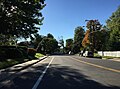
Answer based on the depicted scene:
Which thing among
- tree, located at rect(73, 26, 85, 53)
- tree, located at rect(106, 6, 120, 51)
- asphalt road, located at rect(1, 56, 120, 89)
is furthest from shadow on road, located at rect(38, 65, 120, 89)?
tree, located at rect(73, 26, 85, 53)

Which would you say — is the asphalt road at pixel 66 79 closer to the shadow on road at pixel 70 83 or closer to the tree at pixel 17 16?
the shadow on road at pixel 70 83

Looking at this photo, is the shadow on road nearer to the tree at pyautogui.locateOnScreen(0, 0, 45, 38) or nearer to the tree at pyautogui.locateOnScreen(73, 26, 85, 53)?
the tree at pyautogui.locateOnScreen(0, 0, 45, 38)

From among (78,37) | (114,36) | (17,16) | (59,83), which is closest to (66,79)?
(59,83)

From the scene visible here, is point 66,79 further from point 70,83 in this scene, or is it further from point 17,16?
point 17,16

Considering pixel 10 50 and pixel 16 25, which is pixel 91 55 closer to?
pixel 10 50

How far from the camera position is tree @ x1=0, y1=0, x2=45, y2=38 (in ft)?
105

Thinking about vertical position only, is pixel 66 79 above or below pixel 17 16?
below

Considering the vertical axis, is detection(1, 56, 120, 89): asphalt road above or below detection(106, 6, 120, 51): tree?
below

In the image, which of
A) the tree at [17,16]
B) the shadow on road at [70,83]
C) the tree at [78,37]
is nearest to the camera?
the shadow on road at [70,83]

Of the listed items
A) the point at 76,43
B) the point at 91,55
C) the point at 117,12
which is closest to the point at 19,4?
the point at 91,55

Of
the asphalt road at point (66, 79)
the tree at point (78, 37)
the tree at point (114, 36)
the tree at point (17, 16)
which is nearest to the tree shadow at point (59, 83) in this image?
the asphalt road at point (66, 79)

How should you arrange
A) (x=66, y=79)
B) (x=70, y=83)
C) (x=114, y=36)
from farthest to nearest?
(x=114, y=36) → (x=66, y=79) → (x=70, y=83)

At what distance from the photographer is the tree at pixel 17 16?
105ft

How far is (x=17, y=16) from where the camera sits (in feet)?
115
